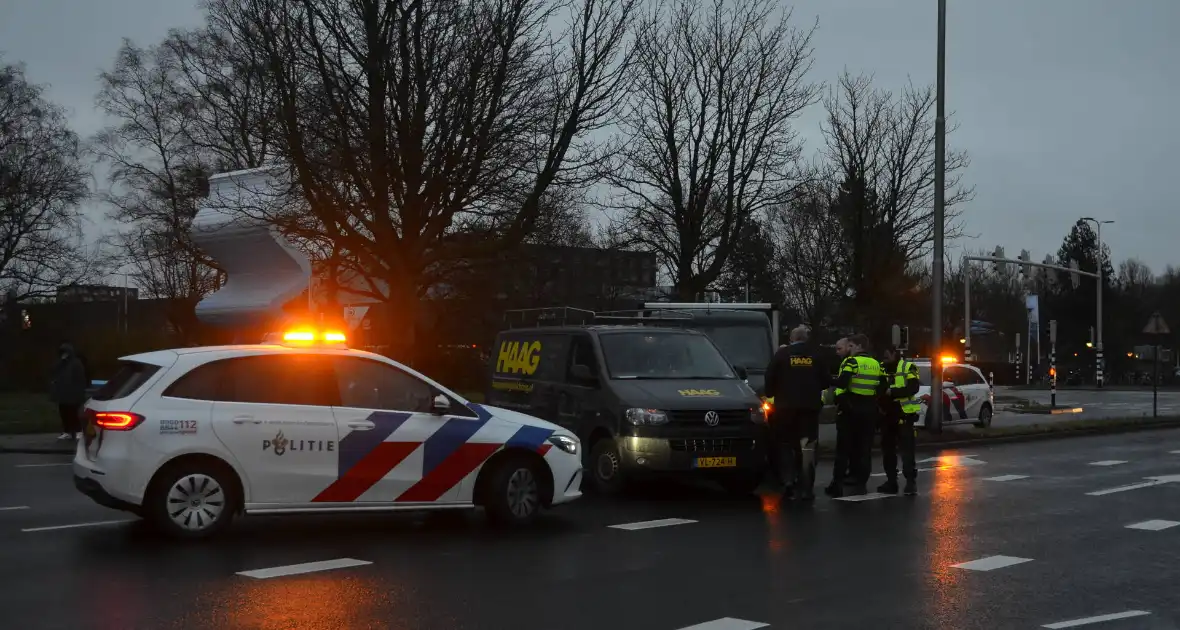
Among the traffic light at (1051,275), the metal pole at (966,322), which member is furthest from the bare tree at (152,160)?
the traffic light at (1051,275)

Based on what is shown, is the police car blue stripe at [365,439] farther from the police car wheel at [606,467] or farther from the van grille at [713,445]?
the van grille at [713,445]

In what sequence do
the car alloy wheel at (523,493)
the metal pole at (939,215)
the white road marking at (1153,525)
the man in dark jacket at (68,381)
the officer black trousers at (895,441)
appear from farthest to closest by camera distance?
the metal pole at (939,215), the man in dark jacket at (68,381), the officer black trousers at (895,441), the white road marking at (1153,525), the car alloy wheel at (523,493)

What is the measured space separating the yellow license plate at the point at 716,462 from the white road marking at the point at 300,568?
4.85m

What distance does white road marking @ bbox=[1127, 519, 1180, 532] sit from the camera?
1198cm

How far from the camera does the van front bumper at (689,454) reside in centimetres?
1323

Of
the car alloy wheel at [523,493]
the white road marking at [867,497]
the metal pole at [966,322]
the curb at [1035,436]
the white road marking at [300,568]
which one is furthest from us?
the metal pole at [966,322]

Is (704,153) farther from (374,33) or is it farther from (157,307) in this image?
(157,307)

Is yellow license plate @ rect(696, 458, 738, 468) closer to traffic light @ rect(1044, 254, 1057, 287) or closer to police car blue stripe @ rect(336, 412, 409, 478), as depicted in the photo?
police car blue stripe @ rect(336, 412, 409, 478)

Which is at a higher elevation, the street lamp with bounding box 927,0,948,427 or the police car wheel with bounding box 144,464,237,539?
the street lamp with bounding box 927,0,948,427

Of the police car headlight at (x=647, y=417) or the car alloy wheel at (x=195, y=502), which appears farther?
the police car headlight at (x=647, y=417)

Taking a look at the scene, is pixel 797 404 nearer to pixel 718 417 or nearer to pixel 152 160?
pixel 718 417

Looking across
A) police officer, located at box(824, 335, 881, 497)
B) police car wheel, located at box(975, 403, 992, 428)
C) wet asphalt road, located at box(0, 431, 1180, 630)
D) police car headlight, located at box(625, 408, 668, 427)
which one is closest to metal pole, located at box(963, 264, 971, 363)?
police car wheel, located at box(975, 403, 992, 428)

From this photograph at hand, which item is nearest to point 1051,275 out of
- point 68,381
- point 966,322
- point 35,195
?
point 966,322

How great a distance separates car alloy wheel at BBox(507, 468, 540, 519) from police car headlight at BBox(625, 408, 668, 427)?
1995 millimetres
